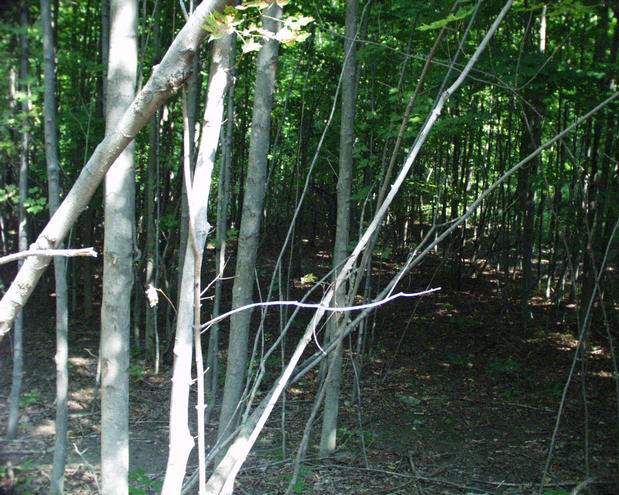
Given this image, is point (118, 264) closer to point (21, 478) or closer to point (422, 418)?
point (21, 478)

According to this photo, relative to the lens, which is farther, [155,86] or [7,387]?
[7,387]

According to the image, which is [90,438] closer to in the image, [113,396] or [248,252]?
[248,252]

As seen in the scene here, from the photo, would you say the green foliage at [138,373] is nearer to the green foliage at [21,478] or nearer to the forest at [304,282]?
the forest at [304,282]

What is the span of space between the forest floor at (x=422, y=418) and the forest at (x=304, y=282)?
0.04 m

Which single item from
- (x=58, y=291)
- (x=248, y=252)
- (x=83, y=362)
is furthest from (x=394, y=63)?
(x=83, y=362)

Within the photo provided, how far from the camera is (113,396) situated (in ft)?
7.20

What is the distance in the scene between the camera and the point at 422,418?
6.12 metres

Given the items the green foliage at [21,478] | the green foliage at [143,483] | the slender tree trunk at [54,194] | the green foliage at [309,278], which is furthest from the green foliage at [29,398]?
the green foliage at [309,278]

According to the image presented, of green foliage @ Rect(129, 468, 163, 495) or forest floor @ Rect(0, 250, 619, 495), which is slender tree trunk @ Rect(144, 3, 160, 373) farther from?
green foliage @ Rect(129, 468, 163, 495)

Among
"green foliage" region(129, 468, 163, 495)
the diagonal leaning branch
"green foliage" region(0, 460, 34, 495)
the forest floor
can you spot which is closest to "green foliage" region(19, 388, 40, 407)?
the forest floor

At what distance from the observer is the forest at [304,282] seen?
4.65 ft

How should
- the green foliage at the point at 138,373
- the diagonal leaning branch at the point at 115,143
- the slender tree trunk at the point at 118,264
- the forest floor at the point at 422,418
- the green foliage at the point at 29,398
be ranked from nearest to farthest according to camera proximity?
the diagonal leaning branch at the point at 115,143
the slender tree trunk at the point at 118,264
the forest floor at the point at 422,418
the green foliage at the point at 29,398
the green foliage at the point at 138,373

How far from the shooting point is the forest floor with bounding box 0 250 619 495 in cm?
464

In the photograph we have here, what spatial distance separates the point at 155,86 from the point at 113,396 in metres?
1.42
